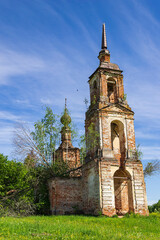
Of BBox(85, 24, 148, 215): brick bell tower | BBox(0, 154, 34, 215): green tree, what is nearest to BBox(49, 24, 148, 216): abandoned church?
BBox(85, 24, 148, 215): brick bell tower

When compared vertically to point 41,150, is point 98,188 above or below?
below

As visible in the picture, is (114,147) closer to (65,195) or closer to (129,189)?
(129,189)

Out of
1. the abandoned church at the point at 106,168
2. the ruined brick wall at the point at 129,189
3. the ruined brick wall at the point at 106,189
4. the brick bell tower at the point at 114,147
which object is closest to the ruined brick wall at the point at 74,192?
the abandoned church at the point at 106,168

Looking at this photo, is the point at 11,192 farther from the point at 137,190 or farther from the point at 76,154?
the point at 76,154

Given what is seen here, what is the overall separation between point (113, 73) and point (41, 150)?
764 cm

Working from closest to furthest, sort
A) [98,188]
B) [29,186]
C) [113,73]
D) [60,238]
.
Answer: [60,238] → [98,188] → [29,186] → [113,73]

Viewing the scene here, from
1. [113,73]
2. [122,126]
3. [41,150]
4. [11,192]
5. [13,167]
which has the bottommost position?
[11,192]

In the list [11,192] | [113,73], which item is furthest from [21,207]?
[113,73]

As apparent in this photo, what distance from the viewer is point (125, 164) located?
15578mm

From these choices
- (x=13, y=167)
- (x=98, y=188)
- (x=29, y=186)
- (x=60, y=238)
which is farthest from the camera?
(x=29, y=186)

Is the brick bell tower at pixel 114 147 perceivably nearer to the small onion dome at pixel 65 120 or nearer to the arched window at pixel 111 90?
the arched window at pixel 111 90

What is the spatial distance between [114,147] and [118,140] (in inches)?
28.7

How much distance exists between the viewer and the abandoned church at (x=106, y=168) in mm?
14648

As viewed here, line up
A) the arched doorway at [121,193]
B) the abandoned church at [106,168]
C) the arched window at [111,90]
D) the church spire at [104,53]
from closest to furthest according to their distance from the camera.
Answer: the abandoned church at [106,168]
the arched doorway at [121,193]
the arched window at [111,90]
the church spire at [104,53]
